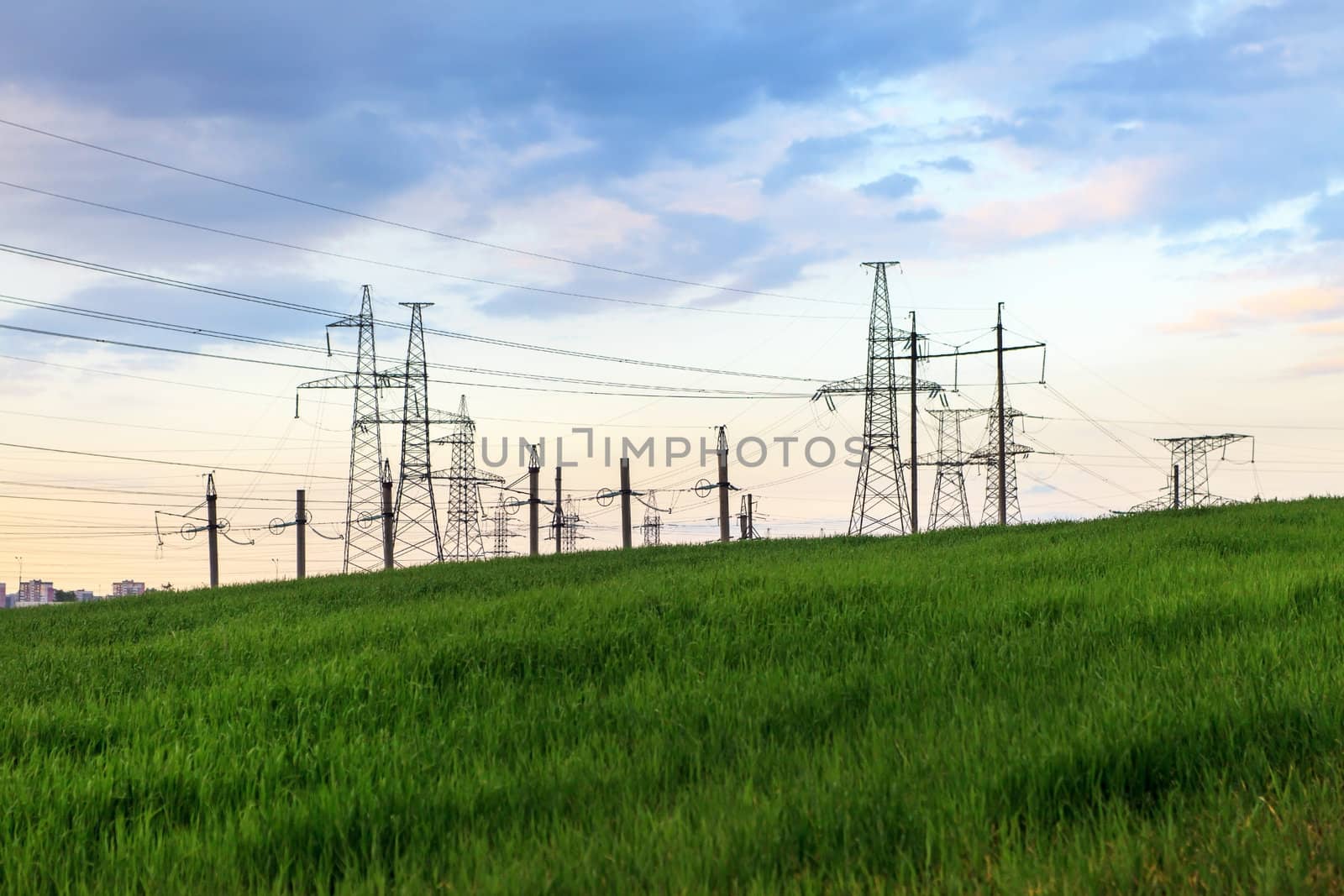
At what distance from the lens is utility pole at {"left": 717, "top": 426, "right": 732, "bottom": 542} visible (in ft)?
124

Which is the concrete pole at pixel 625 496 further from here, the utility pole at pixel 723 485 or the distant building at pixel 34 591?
the distant building at pixel 34 591

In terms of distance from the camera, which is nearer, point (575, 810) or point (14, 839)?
point (575, 810)

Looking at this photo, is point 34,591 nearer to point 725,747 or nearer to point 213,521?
point 213,521

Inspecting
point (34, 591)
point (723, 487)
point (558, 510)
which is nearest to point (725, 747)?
point (723, 487)

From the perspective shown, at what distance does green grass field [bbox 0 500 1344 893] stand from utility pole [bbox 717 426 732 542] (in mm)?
26958

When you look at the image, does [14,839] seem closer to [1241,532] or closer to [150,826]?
[150,826]

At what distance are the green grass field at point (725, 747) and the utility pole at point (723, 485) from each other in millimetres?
26958

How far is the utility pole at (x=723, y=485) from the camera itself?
37812mm

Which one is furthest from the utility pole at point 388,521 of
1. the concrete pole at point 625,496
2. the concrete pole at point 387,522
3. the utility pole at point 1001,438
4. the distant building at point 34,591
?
the distant building at point 34,591

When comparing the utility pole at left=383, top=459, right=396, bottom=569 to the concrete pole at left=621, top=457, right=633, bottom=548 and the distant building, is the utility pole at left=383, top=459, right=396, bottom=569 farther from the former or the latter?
the distant building

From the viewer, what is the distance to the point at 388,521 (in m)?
41.5

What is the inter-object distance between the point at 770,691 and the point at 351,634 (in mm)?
5749

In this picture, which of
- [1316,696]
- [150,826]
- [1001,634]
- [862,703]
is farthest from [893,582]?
[150,826]

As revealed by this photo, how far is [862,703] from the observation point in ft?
19.9
